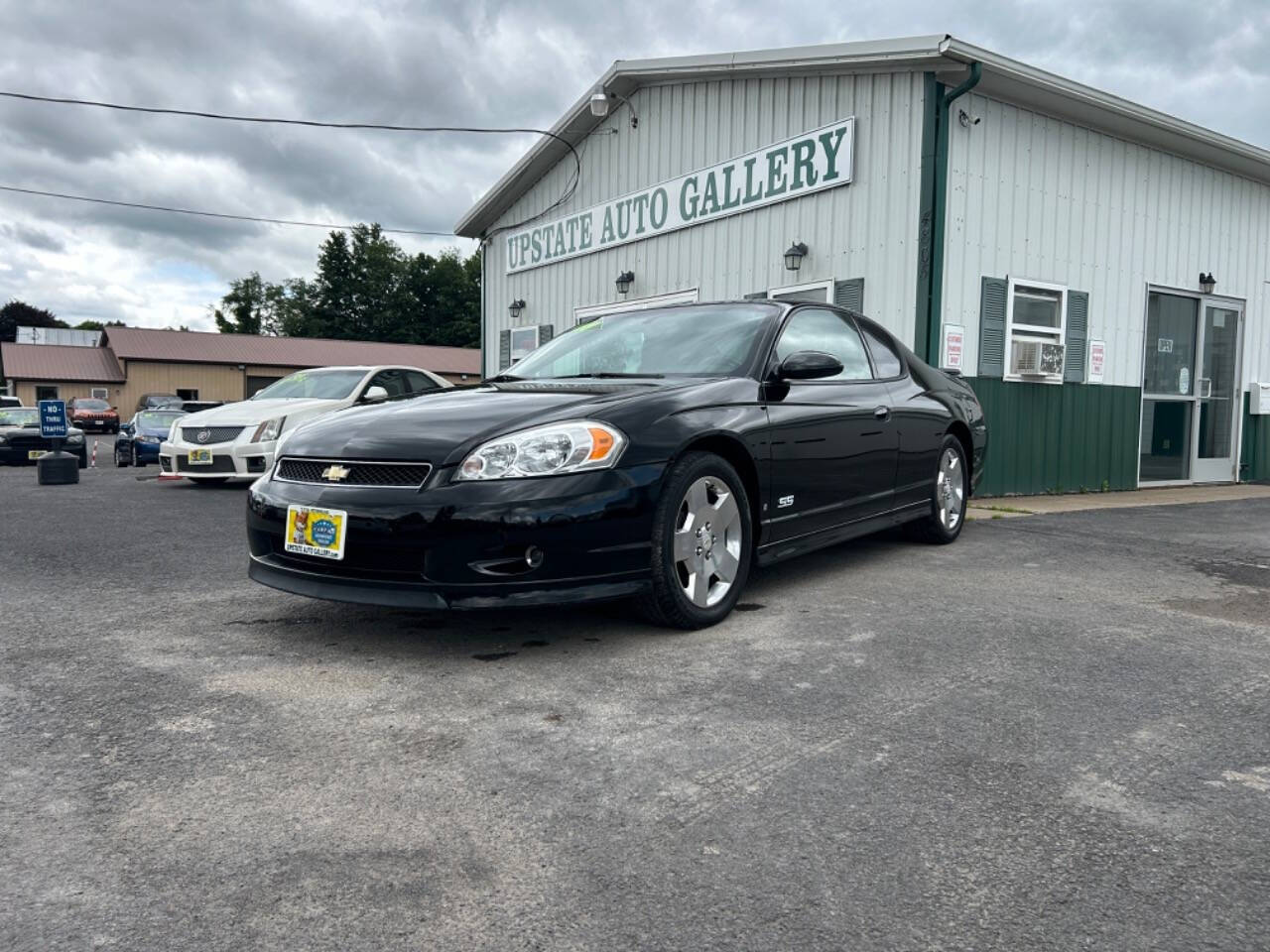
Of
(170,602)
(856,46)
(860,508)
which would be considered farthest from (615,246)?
(170,602)

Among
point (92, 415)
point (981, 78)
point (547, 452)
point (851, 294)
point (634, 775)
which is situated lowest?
point (634, 775)

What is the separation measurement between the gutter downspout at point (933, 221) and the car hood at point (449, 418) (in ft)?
16.6

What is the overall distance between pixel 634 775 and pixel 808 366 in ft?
7.36

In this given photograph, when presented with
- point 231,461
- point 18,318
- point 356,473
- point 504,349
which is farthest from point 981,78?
point 18,318

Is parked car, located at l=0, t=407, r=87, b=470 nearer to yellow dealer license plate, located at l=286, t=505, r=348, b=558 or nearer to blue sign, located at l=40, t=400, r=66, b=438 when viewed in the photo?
blue sign, located at l=40, t=400, r=66, b=438

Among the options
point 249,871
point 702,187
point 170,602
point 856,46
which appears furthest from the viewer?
point 702,187

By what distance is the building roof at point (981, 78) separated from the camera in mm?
8055

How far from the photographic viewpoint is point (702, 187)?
36.1ft

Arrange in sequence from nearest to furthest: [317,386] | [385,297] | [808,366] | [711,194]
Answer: [808,366] < [317,386] < [711,194] < [385,297]

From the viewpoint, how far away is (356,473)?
3361mm

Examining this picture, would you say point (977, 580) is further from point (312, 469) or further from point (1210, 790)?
point (312, 469)

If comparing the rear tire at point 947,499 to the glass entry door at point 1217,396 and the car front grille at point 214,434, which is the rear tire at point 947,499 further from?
the glass entry door at point 1217,396

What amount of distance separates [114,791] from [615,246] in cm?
1127

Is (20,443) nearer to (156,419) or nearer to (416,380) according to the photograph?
(156,419)
